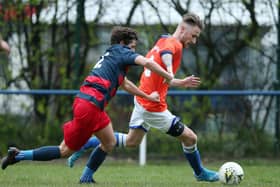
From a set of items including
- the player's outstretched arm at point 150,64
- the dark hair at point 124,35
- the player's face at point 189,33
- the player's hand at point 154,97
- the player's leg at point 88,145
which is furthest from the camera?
the player's leg at point 88,145

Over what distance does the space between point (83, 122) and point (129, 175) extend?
2294mm

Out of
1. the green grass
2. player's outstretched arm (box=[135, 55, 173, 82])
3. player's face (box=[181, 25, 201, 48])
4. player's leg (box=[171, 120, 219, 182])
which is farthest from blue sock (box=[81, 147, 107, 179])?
player's face (box=[181, 25, 201, 48])

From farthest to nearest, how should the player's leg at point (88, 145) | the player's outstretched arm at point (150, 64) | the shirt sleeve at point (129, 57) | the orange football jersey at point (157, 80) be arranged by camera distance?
the player's leg at point (88, 145)
the orange football jersey at point (157, 80)
the shirt sleeve at point (129, 57)
the player's outstretched arm at point (150, 64)

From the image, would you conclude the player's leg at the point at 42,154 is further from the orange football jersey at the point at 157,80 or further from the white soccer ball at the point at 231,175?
the white soccer ball at the point at 231,175

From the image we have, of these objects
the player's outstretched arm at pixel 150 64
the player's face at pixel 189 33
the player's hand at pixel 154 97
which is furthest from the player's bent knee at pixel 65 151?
the player's face at pixel 189 33

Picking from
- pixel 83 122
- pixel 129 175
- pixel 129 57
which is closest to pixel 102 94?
pixel 83 122

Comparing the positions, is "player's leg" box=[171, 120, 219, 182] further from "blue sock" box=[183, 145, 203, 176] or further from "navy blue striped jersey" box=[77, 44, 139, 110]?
"navy blue striped jersey" box=[77, 44, 139, 110]

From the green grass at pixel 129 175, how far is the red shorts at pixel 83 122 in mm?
495

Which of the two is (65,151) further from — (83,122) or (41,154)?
(83,122)

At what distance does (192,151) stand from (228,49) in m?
4.71

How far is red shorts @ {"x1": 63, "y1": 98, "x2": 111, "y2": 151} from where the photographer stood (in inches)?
281

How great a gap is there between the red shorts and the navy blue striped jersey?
0.06 m

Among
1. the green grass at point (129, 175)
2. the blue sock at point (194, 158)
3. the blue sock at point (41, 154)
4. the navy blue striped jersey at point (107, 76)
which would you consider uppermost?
the navy blue striped jersey at point (107, 76)

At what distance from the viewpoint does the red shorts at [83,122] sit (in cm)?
714
